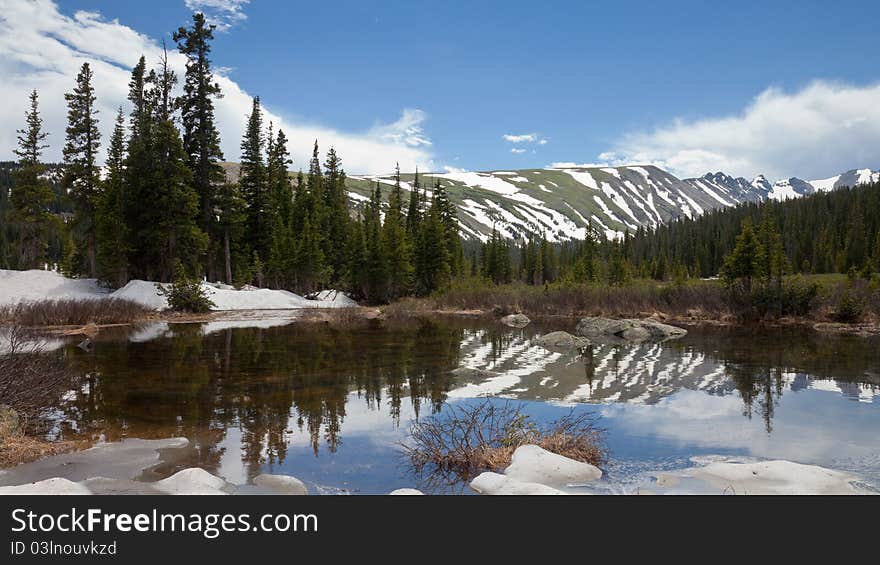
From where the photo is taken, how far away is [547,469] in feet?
25.3

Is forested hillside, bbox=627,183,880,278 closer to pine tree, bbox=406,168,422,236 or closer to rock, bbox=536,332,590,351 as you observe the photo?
pine tree, bbox=406,168,422,236

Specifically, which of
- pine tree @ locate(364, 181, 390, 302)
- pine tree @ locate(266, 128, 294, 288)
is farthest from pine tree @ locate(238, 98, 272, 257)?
pine tree @ locate(364, 181, 390, 302)

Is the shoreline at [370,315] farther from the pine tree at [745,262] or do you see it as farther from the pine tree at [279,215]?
the pine tree at [279,215]

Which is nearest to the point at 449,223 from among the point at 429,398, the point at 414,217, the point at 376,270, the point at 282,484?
the point at 414,217

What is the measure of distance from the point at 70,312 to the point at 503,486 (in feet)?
100

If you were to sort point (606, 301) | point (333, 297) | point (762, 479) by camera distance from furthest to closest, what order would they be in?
point (333, 297) < point (606, 301) < point (762, 479)

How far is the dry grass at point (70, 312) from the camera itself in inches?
1128

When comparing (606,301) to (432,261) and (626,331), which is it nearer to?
(626,331)

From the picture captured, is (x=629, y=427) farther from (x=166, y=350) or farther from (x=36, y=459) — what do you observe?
(x=166, y=350)

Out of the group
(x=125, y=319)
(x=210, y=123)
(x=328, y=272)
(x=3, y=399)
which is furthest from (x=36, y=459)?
(x=328, y=272)

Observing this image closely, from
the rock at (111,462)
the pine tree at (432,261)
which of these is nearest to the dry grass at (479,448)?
the rock at (111,462)

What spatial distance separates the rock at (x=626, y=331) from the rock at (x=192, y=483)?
70.5ft

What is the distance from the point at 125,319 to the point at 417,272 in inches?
1162

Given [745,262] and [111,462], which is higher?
[745,262]
